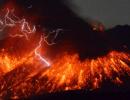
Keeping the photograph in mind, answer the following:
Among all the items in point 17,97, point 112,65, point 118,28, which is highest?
point 118,28

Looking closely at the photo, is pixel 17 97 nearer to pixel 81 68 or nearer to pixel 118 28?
pixel 81 68

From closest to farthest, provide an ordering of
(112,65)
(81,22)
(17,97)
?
(17,97), (112,65), (81,22)

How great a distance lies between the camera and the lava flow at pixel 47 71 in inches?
2805

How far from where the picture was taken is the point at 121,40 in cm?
8181

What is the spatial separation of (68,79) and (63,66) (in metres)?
3.95

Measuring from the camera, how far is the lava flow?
7125 cm

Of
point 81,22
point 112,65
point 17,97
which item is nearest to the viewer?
point 17,97

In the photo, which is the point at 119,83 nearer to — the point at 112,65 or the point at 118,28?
the point at 112,65

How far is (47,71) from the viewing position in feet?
247

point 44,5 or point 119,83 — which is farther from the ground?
point 44,5

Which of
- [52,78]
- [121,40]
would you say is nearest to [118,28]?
[121,40]

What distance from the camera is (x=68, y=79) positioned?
7219 centimetres

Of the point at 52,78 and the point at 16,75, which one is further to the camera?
the point at 16,75

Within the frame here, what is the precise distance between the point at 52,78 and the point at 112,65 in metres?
7.72
